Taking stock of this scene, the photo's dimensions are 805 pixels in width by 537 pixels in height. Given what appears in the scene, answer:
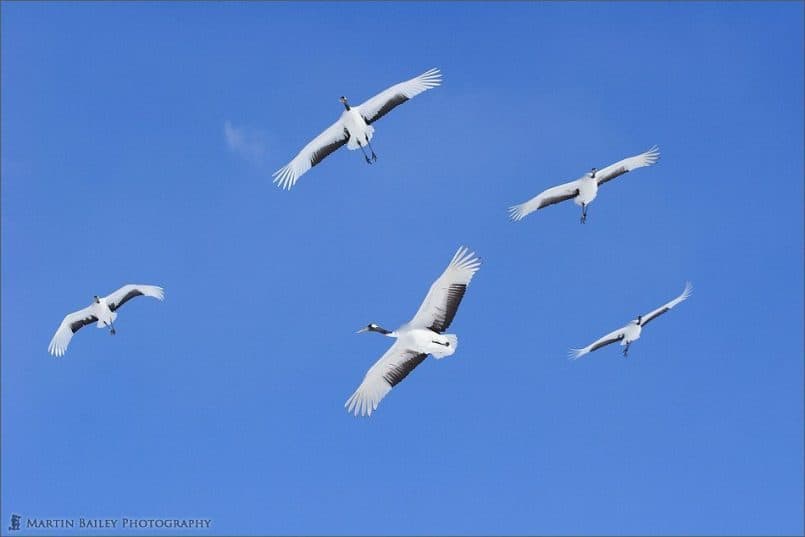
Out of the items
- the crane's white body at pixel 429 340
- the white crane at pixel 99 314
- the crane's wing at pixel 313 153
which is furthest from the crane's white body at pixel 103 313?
the crane's white body at pixel 429 340

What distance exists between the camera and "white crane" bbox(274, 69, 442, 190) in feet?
116

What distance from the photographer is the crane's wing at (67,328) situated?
135ft

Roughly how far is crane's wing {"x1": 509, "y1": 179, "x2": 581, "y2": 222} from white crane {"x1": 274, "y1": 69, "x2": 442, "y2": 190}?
5.31 meters

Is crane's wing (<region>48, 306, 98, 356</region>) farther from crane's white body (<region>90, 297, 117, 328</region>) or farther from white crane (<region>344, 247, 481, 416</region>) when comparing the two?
white crane (<region>344, 247, 481, 416</region>)

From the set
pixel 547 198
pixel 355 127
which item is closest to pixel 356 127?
pixel 355 127

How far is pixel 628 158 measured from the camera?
38.9 metres

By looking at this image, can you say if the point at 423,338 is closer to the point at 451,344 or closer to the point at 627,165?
the point at 451,344

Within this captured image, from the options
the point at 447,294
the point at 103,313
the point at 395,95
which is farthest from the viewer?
the point at 103,313

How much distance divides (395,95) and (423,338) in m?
10.8

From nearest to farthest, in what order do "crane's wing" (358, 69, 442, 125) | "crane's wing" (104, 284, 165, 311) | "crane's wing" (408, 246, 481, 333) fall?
"crane's wing" (408, 246, 481, 333) → "crane's wing" (358, 69, 442, 125) → "crane's wing" (104, 284, 165, 311)

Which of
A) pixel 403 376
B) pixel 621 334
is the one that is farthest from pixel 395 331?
pixel 621 334

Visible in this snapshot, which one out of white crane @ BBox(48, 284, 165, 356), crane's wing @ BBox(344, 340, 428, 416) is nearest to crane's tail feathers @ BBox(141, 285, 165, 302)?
white crane @ BBox(48, 284, 165, 356)

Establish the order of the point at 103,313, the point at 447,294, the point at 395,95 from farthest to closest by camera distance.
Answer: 1. the point at 103,313
2. the point at 395,95
3. the point at 447,294

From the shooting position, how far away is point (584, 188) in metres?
38.4
